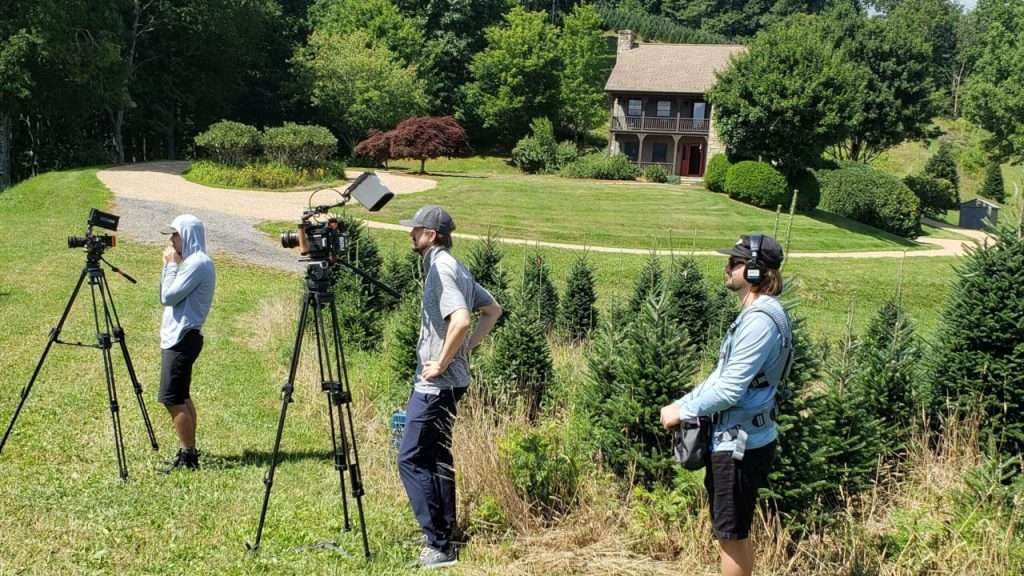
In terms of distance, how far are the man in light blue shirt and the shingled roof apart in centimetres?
4764

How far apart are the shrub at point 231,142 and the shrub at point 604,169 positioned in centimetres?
1529

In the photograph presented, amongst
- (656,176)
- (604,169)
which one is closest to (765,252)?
(604,169)

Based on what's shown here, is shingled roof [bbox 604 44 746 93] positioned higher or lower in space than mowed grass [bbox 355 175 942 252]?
higher

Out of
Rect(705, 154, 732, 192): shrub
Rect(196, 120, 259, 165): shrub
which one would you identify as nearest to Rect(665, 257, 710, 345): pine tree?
Rect(196, 120, 259, 165): shrub

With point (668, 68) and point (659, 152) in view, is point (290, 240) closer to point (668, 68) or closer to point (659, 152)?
point (668, 68)

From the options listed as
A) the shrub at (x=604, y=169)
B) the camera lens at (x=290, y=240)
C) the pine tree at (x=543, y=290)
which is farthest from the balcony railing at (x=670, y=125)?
the camera lens at (x=290, y=240)

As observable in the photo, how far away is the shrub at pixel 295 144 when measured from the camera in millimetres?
30969

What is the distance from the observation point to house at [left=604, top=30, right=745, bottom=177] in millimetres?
50438

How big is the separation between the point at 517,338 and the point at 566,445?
1.89 m

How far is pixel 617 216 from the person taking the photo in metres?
28.1

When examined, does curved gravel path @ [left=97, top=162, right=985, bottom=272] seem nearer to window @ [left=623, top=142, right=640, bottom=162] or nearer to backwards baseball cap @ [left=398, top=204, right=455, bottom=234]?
backwards baseball cap @ [left=398, top=204, right=455, bottom=234]

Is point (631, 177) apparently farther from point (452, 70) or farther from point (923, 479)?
point (923, 479)

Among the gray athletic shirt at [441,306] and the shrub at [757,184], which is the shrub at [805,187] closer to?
the shrub at [757,184]

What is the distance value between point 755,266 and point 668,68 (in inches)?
1986
